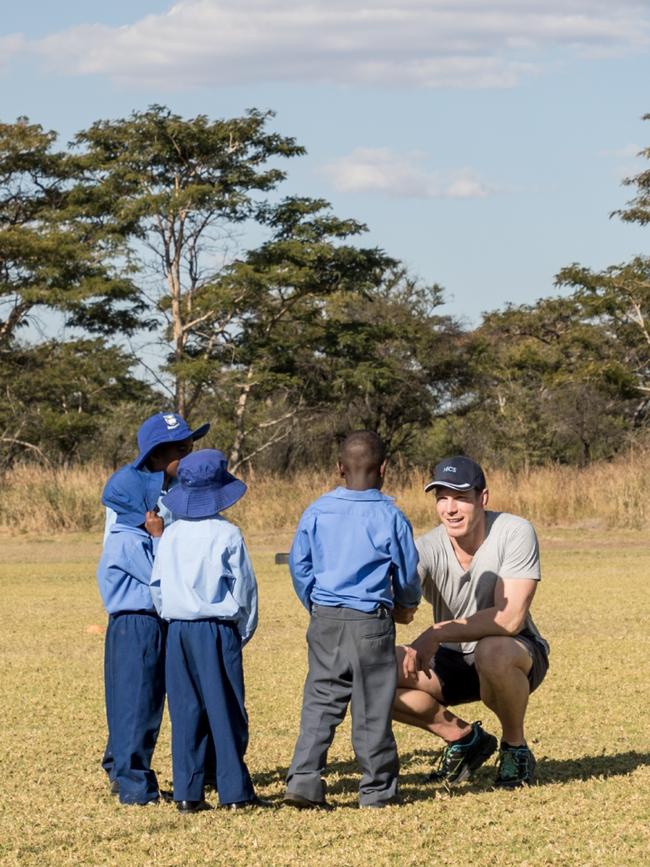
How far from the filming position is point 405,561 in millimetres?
5695

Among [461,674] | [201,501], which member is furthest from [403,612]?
[201,501]

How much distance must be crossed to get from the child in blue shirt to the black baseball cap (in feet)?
1.37

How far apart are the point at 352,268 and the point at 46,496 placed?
1252 cm

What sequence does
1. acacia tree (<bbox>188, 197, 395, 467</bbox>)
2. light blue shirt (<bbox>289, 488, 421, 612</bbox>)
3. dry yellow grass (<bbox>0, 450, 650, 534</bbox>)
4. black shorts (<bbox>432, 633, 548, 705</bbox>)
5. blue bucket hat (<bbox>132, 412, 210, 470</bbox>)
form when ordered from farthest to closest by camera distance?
acacia tree (<bbox>188, 197, 395, 467</bbox>) → dry yellow grass (<bbox>0, 450, 650, 534</bbox>) → black shorts (<bbox>432, 633, 548, 705</bbox>) → blue bucket hat (<bbox>132, 412, 210, 470</bbox>) → light blue shirt (<bbox>289, 488, 421, 612</bbox>)

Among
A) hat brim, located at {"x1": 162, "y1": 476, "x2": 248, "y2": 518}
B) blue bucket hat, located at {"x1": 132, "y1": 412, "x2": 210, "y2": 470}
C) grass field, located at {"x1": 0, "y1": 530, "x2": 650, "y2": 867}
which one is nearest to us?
grass field, located at {"x1": 0, "y1": 530, "x2": 650, "y2": 867}

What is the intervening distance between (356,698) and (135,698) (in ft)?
3.16

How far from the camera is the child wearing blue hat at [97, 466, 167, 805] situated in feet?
19.8

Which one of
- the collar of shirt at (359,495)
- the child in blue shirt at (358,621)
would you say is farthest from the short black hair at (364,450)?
the collar of shirt at (359,495)

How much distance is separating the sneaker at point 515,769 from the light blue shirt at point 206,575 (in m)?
1.19

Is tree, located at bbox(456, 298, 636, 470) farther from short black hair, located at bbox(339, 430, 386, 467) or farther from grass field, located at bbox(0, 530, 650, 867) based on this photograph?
short black hair, located at bbox(339, 430, 386, 467)

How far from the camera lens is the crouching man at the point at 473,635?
611 centimetres

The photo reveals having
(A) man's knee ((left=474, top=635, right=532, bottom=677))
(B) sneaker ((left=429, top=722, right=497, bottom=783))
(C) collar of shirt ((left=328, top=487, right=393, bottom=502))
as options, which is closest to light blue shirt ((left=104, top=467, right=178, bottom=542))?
(C) collar of shirt ((left=328, top=487, right=393, bottom=502))

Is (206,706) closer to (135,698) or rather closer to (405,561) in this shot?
(135,698)

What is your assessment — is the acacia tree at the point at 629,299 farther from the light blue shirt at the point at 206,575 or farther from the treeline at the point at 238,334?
the light blue shirt at the point at 206,575
